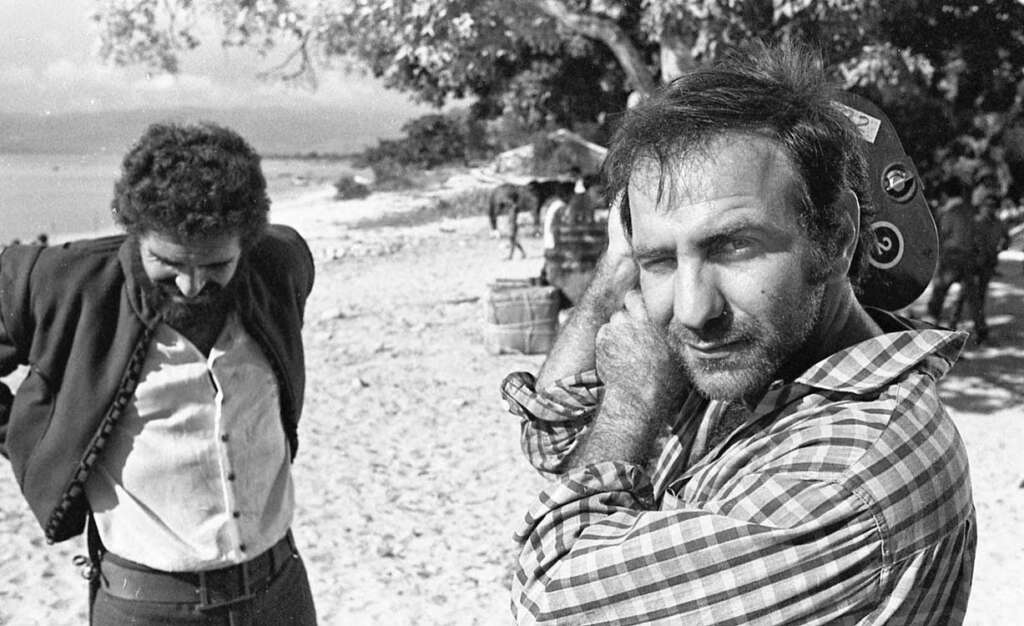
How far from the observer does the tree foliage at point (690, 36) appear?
6836mm

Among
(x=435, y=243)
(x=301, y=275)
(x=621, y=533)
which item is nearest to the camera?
(x=621, y=533)

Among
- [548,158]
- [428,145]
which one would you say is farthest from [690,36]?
[428,145]

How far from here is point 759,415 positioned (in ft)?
4.38

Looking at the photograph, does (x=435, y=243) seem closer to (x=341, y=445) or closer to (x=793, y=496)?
(x=341, y=445)

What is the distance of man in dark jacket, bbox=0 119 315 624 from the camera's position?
2.43 metres

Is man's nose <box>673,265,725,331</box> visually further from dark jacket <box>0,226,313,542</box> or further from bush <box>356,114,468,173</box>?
bush <box>356,114,468,173</box>

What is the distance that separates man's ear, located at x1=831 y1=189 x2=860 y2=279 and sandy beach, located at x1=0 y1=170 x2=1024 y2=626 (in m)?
3.64

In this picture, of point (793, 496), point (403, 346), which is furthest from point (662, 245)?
point (403, 346)

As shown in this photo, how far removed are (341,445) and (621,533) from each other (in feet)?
19.5

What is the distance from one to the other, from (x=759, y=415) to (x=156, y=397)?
1.73 m

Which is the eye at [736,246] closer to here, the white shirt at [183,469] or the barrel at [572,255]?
the white shirt at [183,469]

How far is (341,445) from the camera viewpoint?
7.00m

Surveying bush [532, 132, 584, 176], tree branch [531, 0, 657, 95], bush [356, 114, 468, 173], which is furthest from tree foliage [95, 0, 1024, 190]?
bush [356, 114, 468, 173]

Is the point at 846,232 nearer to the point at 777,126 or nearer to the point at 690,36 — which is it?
the point at 777,126
